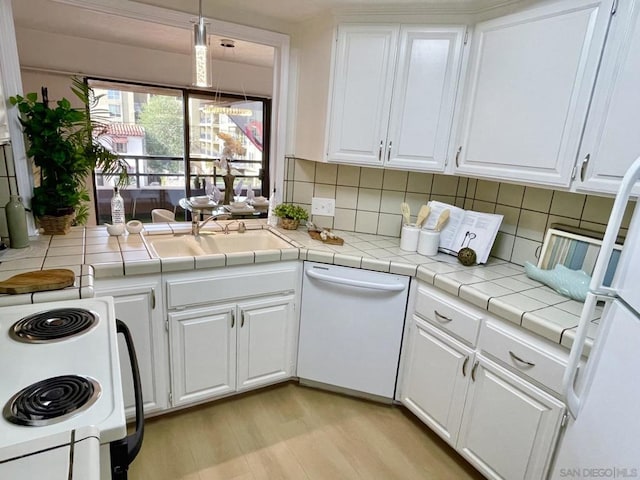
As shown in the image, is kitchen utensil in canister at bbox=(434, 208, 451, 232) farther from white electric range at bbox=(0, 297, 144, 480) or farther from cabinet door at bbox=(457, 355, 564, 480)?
→ white electric range at bbox=(0, 297, 144, 480)

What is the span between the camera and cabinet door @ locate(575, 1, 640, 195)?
1.31 metres

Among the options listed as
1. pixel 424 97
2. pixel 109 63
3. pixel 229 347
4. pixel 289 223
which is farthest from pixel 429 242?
pixel 109 63

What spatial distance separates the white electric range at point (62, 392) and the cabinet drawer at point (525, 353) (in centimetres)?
131

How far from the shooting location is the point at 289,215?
2418mm

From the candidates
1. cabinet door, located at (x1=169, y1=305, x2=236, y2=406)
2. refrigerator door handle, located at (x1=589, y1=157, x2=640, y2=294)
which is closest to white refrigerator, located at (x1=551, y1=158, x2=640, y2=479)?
refrigerator door handle, located at (x1=589, y1=157, x2=640, y2=294)

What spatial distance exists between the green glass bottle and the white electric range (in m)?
0.66

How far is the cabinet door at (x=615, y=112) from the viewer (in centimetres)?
131

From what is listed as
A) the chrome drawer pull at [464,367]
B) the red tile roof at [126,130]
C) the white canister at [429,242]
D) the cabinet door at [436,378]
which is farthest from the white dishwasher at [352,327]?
the red tile roof at [126,130]

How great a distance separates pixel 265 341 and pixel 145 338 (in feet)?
2.01

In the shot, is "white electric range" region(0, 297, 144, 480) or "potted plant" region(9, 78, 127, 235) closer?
"white electric range" region(0, 297, 144, 480)

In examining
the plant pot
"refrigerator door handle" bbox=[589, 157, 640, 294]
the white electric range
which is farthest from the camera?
the plant pot

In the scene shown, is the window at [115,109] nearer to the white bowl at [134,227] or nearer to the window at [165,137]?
the window at [165,137]

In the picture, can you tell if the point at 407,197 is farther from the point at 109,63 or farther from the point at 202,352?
the point at 109,63

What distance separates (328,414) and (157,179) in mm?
4093
